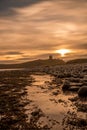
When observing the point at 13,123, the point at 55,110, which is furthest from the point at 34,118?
the point at 55,110

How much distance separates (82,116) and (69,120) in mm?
1126

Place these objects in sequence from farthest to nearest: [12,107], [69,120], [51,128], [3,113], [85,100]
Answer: [85,100] < [12,107] < [3,113] < [69,120] < [51,128]

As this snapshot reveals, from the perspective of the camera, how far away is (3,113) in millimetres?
Result: 15398

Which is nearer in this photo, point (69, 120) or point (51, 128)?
point (51, 128)

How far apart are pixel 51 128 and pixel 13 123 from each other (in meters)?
2.36

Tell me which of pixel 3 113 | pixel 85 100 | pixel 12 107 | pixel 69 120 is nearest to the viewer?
pixel 69 120

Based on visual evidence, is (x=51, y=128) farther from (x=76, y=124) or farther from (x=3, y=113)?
(x=3, y=113)

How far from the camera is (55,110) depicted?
51.1 feet

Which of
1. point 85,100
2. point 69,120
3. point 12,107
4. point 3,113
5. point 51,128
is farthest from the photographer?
point 85,100

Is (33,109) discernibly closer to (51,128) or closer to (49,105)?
(49,105)

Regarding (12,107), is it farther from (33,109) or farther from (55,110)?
(55,110)

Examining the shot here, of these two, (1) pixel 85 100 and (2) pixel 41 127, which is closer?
(2) pixel 41 127

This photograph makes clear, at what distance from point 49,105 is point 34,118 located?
361 cm

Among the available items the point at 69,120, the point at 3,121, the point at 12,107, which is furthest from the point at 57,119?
the point at 12,107
